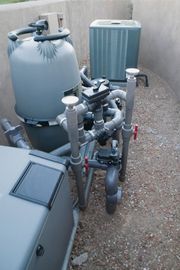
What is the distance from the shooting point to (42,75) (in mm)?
1471

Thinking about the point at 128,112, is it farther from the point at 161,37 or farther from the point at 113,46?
the point at 161,37

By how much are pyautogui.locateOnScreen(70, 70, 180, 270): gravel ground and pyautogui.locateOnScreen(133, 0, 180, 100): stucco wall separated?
1238mm

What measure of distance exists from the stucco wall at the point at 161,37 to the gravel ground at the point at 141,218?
124 centimetres

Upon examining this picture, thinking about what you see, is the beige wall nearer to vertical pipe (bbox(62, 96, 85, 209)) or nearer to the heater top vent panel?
the heater top vent panel

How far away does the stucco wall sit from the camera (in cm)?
308

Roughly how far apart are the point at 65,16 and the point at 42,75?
208 centimetres

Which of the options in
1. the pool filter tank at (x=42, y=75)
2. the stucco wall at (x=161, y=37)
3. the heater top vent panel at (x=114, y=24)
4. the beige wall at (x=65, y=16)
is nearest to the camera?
the pool filter tank at (x=42, y=75)

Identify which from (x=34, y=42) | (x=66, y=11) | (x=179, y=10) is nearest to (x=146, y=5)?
(x=179, y=10)

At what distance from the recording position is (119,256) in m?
1.50

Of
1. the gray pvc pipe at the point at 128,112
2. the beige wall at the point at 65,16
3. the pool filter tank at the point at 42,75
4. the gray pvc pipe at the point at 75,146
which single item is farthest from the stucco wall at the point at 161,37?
the gray pvc pipe at the point at 75,146

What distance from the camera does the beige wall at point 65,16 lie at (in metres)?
2.07

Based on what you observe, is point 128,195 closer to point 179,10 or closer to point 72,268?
point 72,268

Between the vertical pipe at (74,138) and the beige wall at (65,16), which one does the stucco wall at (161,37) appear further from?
the vertical pipe at (74,138)

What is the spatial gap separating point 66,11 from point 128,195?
8.59 ft
